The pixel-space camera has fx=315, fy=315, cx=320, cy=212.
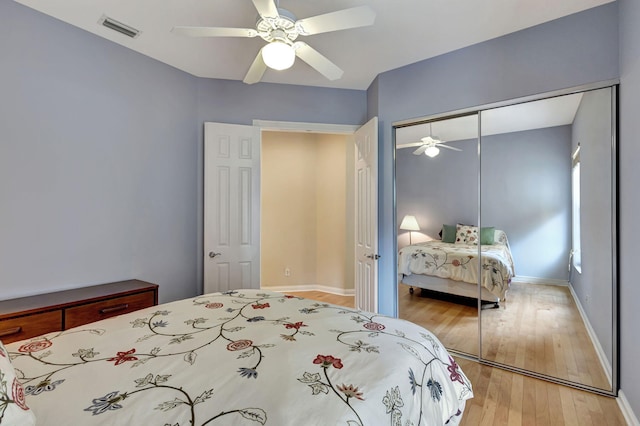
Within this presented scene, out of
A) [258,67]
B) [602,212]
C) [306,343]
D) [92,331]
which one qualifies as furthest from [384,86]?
[92,331]

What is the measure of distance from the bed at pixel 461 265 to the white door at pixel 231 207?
5.25ft

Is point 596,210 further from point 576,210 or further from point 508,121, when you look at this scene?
point 508,121

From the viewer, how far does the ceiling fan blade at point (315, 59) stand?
197cm

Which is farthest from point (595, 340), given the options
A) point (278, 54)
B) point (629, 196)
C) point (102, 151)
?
point (102, 151)

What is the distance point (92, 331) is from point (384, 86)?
3.07 meters

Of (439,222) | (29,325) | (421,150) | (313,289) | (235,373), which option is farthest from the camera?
(313,289)

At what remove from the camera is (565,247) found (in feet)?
8.05

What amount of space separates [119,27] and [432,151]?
282 centimetres

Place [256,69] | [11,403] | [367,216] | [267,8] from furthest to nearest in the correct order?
[367,216] → [256,69] → [267,8] → [11,403]

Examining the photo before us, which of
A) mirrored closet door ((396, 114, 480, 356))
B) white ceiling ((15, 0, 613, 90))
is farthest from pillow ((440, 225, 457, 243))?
white ceiling ((15, 0, 613, 90))

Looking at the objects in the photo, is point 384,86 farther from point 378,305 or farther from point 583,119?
point 378,305

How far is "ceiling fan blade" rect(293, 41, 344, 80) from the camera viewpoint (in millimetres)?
1973

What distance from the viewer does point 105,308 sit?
7.40 ft

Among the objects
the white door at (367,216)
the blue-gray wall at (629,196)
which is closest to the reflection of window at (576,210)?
the blue-gray wall at (629,196)
